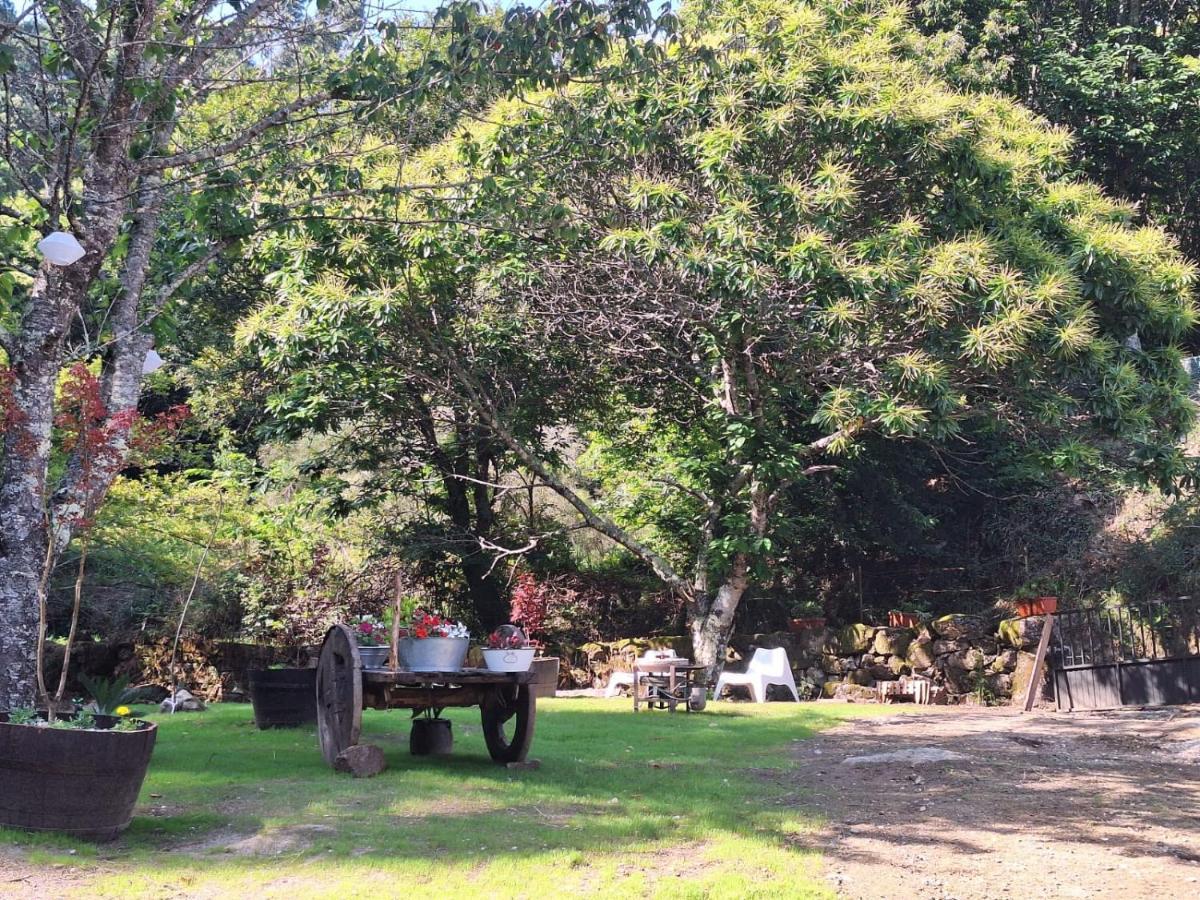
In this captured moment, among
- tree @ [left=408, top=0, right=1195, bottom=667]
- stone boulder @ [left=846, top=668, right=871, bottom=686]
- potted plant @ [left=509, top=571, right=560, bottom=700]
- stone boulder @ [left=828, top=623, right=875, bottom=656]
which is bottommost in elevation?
stone boulder @ [left=846, top=668, right=871, bottom=686]

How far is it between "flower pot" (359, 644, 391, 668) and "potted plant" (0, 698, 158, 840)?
86.3 inches

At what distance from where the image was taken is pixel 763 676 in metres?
13.8

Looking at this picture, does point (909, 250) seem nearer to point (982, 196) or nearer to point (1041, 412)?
point (982, 196)

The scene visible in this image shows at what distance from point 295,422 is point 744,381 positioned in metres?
5.64

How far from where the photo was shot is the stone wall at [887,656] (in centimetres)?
1409

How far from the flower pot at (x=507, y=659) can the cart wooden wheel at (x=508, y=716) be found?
0.17 meters

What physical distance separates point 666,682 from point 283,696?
14.6 ft

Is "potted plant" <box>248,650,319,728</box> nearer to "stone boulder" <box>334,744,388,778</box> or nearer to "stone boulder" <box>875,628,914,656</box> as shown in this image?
"stone boulder" <box>334,744,388,778</box>

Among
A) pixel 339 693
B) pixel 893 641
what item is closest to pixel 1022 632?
pixel 893 641

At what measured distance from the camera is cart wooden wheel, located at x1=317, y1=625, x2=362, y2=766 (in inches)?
262

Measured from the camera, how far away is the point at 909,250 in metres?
10.9

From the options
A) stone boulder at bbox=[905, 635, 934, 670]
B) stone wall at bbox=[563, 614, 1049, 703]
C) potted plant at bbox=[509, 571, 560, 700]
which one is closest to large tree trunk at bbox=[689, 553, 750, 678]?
stone wall at bbox=[563, 614, 1049, 703]

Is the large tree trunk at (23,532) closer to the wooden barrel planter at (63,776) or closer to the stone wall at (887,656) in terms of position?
the wooden barrel planter at (63,776)

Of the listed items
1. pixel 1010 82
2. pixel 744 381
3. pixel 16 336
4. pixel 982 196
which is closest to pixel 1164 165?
pixel 1010 82
